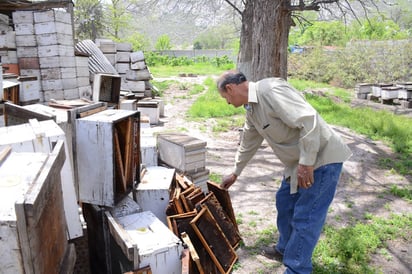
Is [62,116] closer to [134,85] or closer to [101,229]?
[101,229]

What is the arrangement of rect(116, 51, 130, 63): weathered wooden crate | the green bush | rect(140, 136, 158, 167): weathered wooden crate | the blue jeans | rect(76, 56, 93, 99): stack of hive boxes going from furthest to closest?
the green bush, rect(116, 51, 130, 63): weathered wooden crate, rect(76, 56, 93, 99): stack of hive boxes, rect(140, 136, 158, 167): weathered wooden crate, the blue jeans

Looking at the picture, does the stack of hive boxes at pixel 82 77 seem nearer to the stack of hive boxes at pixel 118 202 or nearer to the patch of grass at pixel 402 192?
the stack of hive boxes at pixel 118 202

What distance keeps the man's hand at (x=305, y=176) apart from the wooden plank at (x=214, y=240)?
102 centimetres

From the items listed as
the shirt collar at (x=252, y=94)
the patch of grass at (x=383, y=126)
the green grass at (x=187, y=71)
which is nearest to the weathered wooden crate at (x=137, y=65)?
the patch of grass at (x=383, y=126)

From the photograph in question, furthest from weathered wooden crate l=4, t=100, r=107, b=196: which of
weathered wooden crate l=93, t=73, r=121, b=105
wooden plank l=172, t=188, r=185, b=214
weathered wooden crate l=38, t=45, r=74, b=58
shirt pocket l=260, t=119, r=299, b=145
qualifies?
weathered wooden crate l=38, t=45, r=74, b=58

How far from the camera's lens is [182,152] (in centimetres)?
472

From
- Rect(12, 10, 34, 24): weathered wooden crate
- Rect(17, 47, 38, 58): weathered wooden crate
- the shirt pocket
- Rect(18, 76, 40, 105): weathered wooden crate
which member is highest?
Rect(12, 10, 34, 24): weathered wooden crate

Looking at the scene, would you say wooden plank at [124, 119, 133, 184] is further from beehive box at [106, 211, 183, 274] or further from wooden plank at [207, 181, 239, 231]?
wooden plank at [207, 181, 239, 231]

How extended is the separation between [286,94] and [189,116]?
8.56m

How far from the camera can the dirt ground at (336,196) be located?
3.79m

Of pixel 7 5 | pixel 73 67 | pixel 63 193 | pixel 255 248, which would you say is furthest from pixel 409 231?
pixel 7 5

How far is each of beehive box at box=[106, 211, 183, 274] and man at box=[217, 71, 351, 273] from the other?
1070mm

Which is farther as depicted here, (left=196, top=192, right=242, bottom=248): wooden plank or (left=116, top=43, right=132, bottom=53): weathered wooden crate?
(left=116, top=43, right=132, bottom=53): weathered wooden crate

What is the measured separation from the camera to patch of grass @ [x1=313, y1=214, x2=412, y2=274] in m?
3.62
